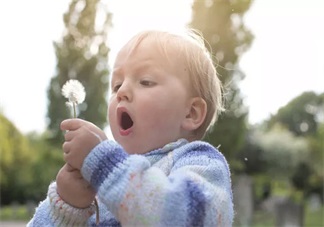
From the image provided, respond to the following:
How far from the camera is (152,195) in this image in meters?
0.44

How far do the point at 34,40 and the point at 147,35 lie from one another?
1030 millimetres

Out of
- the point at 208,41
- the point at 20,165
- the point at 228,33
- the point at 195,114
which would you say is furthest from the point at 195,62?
the point at 20,165

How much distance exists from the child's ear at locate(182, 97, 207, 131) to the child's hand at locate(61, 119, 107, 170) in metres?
0.11

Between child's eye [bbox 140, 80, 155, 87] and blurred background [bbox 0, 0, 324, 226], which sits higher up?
child's eye [bbox 140, 80, 155, 87]

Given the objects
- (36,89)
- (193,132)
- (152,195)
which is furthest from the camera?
(36,89)

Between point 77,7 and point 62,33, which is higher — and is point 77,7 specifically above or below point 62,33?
above

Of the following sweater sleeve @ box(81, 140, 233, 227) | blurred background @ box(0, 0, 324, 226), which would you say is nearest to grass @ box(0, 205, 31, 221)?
blurred background @ box(0, 0, 324, 226)

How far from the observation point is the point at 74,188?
1.63 ft

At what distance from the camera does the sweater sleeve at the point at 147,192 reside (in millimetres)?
444

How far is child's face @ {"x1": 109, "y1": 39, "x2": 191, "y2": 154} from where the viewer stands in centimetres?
53

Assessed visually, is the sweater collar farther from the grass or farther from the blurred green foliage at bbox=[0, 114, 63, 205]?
the grass

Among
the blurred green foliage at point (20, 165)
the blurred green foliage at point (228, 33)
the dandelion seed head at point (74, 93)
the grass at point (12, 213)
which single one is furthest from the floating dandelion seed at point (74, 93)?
the grass at point (12, 213)

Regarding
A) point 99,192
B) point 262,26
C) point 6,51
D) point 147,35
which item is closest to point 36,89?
point 6,51

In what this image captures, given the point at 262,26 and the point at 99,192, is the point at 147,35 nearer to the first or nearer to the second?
the point at 99,192
